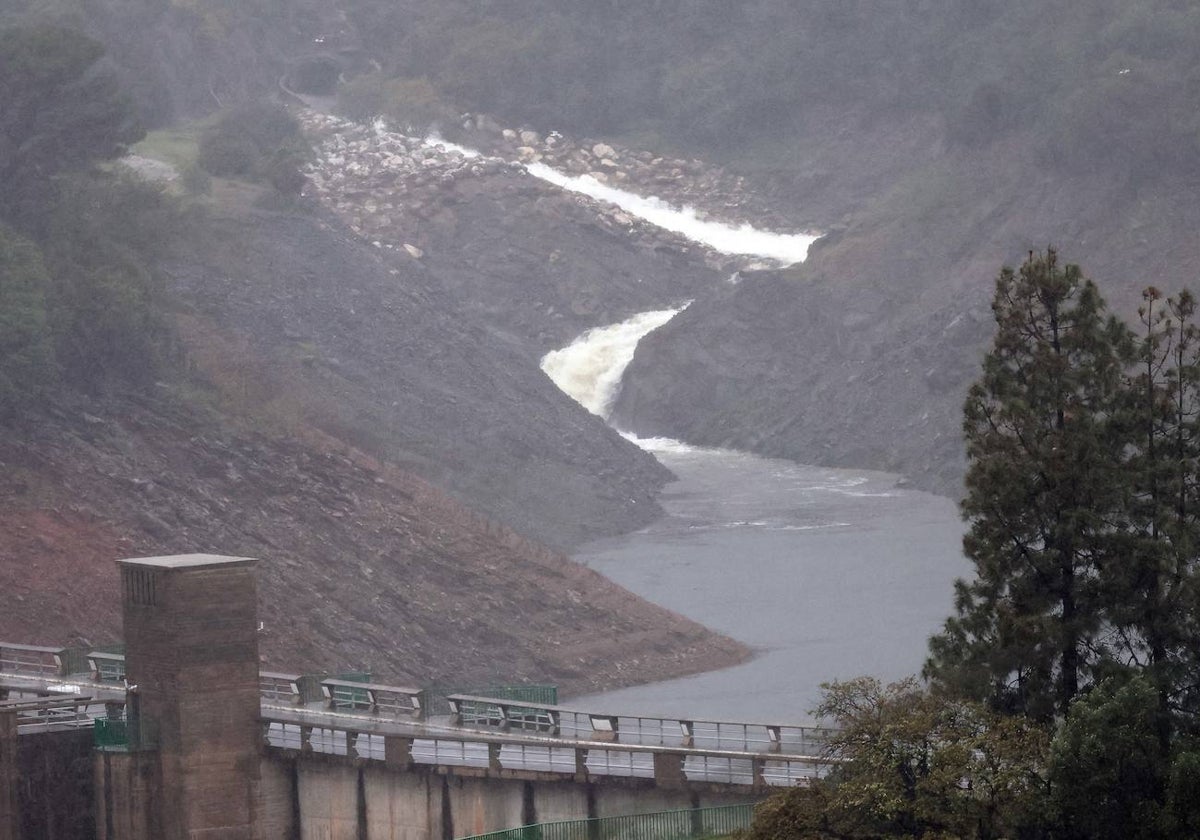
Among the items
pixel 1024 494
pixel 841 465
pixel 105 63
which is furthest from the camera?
pixel 105 63

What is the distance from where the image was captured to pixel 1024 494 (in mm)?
27000

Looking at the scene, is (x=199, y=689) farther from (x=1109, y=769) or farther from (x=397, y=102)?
(x=397, y=102)

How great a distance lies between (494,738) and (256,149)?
7182cm

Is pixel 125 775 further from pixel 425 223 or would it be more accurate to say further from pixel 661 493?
pixel 425 223

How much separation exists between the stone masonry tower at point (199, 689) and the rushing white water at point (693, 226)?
95789mm

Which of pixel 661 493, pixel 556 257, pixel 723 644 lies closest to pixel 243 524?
pixel 723 644

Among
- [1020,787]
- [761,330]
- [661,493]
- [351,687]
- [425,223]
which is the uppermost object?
[425,223]

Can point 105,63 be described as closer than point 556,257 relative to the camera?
Yes

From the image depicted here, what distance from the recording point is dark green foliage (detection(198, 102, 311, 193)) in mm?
94438

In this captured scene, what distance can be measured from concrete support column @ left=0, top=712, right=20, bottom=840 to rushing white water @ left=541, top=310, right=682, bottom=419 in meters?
70.9

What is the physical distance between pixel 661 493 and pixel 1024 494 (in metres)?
60.1

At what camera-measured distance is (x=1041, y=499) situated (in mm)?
27172

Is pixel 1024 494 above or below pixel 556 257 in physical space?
below

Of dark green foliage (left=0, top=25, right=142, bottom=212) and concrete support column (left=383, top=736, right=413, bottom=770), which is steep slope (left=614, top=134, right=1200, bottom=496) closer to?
dark green foliage (left=0, top=25, right=142, bottom=212)
